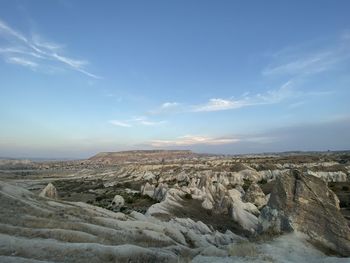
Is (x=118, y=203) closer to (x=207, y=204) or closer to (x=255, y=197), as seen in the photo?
(x=207, y=204)

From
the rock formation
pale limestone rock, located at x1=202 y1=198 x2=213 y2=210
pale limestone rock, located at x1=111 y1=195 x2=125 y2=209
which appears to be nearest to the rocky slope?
pale limestone rock, located at x1=202 y1=198 x2=213 y2=210

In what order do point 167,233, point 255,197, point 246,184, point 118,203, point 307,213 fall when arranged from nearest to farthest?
point 307,213 < point 167,233 < point 255,197 < point 118,203 < point 246,184

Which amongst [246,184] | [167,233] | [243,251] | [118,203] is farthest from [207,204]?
[243,251]

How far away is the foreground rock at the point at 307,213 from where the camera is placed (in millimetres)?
22406

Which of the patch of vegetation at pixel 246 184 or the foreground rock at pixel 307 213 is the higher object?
the foreground rock at pixel 307 213

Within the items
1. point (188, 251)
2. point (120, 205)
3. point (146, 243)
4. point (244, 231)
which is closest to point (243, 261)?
point (188, 251)

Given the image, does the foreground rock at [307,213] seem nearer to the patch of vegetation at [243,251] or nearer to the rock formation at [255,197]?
the patch of vegetation at [243,251]

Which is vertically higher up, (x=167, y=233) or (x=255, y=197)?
(x=167, y=233)

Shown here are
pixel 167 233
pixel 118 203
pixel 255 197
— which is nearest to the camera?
pixel 167 233

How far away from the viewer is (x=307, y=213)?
936 inches

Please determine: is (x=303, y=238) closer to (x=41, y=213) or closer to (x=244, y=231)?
(x=41, y=213)

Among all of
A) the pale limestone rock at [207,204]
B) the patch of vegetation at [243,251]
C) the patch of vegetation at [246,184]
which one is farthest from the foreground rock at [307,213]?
the patch of vegetation at [246,184]

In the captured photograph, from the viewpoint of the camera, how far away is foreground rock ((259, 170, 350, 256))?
73.5ft

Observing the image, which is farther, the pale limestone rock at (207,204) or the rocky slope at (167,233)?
the pale limestone rock at (207,204)
